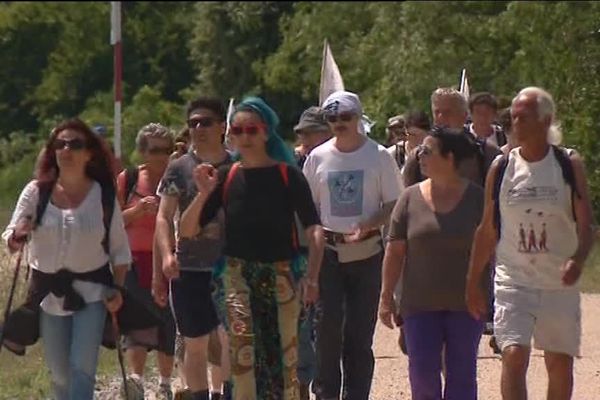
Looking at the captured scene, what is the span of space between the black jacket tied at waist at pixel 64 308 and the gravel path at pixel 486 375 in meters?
1.80

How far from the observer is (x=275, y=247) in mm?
7285

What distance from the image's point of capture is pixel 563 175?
23.3 ft

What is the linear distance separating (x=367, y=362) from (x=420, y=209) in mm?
1369

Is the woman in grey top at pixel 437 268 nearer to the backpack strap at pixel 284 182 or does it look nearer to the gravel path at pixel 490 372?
the backpack strap at pixel 284 182

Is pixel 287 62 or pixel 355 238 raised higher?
Result: pixel 287 62

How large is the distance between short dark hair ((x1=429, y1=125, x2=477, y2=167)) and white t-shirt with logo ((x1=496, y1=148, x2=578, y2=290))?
0.41 metres

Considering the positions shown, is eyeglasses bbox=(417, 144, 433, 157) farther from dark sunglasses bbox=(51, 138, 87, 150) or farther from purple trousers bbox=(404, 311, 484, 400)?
Result: dark sunglasses bbox=(51, 138, 87, 150)

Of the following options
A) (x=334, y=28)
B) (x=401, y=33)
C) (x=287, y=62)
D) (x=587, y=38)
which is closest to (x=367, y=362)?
(x=587, y=38)

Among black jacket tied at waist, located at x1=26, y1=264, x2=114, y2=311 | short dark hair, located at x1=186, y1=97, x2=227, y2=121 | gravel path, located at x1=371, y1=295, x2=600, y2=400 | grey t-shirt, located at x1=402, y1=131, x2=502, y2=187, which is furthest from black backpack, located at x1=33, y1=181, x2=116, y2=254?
gravel path, located at x1=371, y1=295, x2=600, y2=400

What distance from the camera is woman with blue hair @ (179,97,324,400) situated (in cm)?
727

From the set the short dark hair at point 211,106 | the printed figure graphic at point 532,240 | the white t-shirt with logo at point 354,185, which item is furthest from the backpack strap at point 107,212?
the printed figure graphic at point 532,240

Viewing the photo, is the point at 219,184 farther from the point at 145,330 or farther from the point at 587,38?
the point at 587,38

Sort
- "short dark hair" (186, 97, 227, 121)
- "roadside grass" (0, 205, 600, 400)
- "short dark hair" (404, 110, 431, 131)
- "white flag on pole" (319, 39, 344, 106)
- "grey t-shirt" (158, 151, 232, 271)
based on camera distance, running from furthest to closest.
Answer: "white flag on pole" (319, 39, 344, 106), "short dark hair" (404, 110, 431, 131), "roadside grass" (0, 205, 600, 400), "short dark hair" (186, 97, 227, 121), "grey t-shirt" (158, 151, 232, 271)

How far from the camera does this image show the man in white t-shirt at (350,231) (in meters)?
8.45
